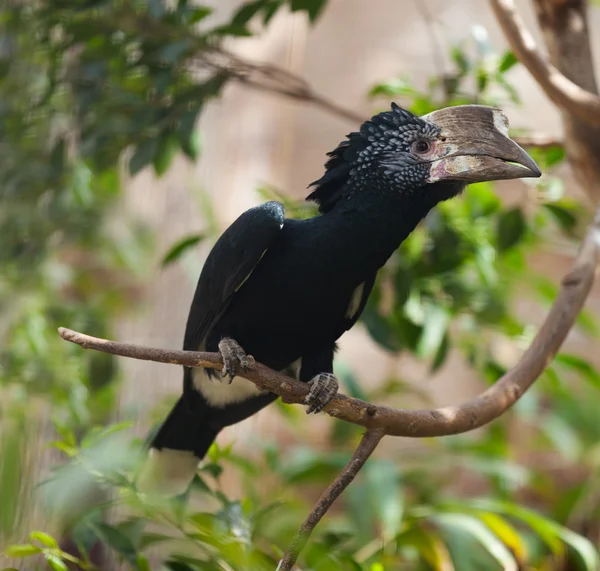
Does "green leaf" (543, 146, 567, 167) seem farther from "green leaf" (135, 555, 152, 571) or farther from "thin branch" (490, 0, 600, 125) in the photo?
"green leaf" (135, 555, 152, 571)

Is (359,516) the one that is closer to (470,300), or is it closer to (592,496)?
(470,300)

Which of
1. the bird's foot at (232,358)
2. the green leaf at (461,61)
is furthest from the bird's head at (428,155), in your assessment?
the green leaf at (461,61)

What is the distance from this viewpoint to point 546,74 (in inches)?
78.0

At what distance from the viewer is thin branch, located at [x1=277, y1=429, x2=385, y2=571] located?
1.37m

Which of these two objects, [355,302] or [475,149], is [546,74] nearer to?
[475,149]

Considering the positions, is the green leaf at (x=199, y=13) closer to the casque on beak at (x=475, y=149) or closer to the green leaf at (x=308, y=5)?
the green leaf at (x=308, y=5)

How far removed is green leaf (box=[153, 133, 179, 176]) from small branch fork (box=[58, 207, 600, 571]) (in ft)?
3.46

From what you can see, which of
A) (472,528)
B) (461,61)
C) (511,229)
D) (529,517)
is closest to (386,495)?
(472,528)

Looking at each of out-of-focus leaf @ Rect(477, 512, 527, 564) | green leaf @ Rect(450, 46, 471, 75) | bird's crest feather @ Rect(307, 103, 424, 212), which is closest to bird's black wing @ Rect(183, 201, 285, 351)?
bird's crest feather @ Rect(307, 103, 424, 212)

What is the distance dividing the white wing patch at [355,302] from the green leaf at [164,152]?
0.92 meters

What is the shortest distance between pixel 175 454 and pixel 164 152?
0.94 metres

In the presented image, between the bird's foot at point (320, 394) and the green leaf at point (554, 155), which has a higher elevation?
the green leaf at point (554, 155)

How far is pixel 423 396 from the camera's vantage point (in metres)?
3.40

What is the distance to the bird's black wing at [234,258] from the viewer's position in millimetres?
1659
